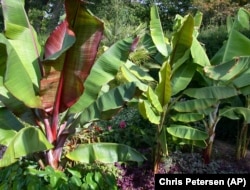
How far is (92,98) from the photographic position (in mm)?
4777

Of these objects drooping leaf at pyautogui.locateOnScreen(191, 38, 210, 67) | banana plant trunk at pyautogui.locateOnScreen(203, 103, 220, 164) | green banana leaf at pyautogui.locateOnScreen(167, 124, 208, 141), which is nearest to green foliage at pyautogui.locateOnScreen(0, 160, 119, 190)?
green banana leaf at pyautogui.locateOnScreen(167, 124, 208, 141)

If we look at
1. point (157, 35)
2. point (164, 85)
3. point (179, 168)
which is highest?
point (157, 35)

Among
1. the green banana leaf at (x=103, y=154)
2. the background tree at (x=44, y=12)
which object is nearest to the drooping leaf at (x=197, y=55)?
the green banana leaf at (x=103, y=154)

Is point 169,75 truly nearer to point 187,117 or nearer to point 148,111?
point 148,111

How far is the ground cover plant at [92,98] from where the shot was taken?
4223mm

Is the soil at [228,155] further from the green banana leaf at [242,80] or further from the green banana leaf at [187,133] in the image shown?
the green banana leaf at [242,80]

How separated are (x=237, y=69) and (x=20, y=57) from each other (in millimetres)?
2675

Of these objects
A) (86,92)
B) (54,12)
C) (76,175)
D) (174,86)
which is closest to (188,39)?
(174,86)

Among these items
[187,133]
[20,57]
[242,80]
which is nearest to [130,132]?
[187,133]

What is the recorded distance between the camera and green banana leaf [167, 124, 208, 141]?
5160 millimetres

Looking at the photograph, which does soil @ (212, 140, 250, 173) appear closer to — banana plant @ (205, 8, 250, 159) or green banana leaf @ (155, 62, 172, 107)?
banana plant @ (205, 8, 250, 159)

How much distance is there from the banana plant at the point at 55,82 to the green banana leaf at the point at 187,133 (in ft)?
2.21

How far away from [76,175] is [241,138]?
2.79 meters

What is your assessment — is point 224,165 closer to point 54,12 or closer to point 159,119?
point 159,119
